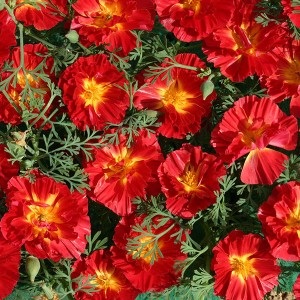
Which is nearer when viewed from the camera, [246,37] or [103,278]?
[246,37]

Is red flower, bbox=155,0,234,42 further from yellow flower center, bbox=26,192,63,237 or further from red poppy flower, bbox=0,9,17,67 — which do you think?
yellow flower center, bbox=26,192,63,237

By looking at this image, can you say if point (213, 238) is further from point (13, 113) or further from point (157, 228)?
point (13, 113)

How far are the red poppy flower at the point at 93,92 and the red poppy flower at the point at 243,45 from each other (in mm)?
224

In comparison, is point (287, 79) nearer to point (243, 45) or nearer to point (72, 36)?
point (243, 45)

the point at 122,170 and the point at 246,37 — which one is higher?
the point at 246,37

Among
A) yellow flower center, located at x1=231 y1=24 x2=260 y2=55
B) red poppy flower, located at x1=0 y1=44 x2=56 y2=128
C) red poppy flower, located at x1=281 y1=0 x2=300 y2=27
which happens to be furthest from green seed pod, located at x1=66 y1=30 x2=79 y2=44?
red poppy flower, located at x1=281 y1=0 x2=300 y2=27

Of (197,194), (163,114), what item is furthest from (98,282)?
(163,114)

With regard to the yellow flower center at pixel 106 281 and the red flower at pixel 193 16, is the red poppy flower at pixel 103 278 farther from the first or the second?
the red flower at pixel 193 16

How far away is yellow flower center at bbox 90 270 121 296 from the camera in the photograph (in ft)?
4.19

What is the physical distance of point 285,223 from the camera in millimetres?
1128

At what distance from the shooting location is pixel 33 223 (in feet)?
3.71

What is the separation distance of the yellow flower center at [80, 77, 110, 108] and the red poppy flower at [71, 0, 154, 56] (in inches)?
3.3

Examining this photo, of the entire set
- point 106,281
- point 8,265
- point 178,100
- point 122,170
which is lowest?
point 106,281

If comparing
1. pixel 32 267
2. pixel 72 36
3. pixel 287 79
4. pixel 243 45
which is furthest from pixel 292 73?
pixel 32 267
